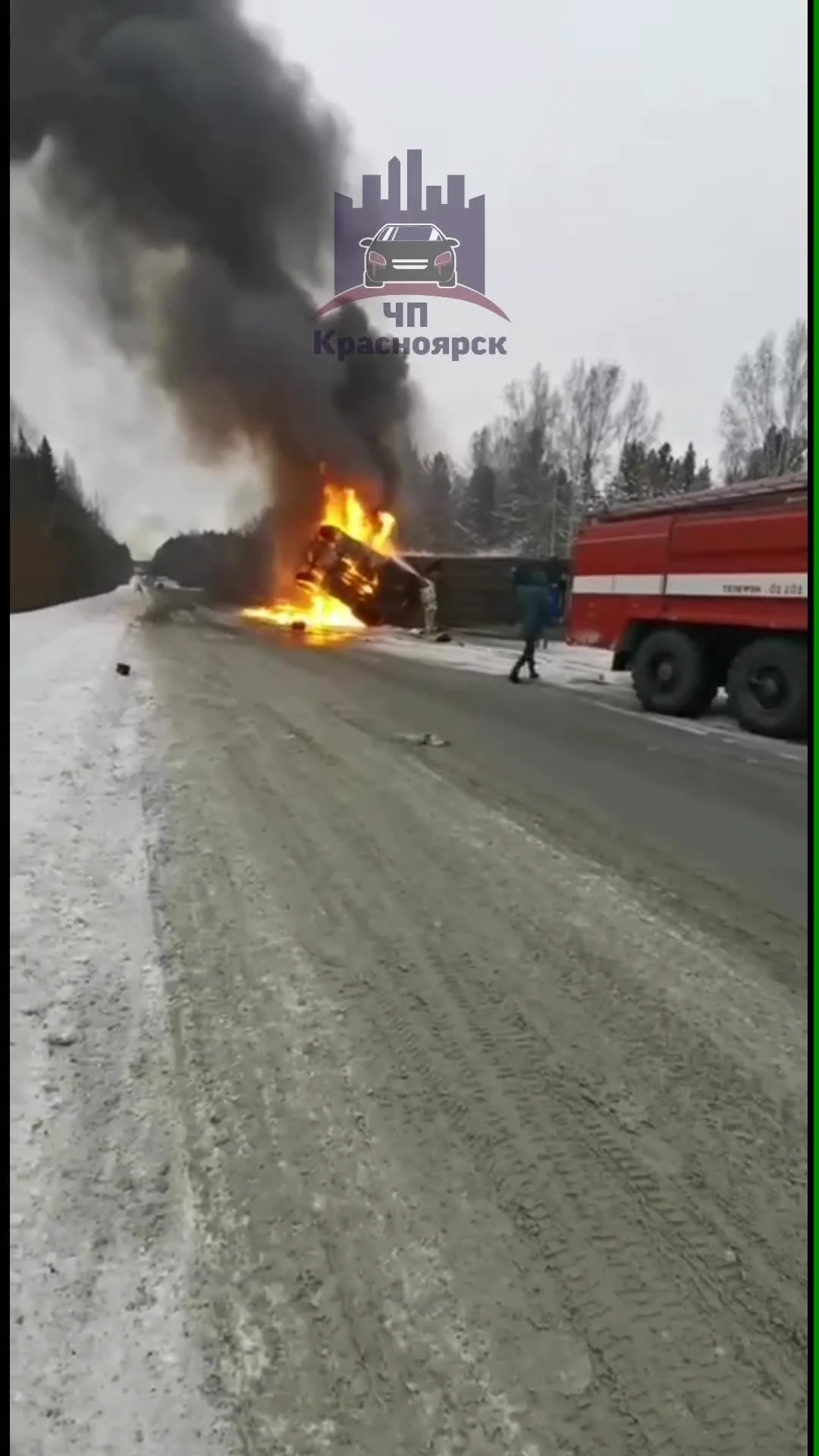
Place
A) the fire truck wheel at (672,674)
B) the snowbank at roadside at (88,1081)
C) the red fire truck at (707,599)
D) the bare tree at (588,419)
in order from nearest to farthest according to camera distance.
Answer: the snowbank at roadside at (88,1081)
the bare tree at (588,419)
the red fire truck at (707,599)
the fire truck wheel at (672,674)

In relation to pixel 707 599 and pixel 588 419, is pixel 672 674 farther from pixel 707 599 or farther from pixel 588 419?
pixel 588 419

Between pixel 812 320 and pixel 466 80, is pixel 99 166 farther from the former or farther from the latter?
pixel 812 320

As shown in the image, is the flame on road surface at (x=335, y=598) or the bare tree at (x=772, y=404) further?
the flame on road surface at (x=335, y=598)

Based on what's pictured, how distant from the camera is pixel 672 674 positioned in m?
2.17

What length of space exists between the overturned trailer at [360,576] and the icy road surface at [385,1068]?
0.15m

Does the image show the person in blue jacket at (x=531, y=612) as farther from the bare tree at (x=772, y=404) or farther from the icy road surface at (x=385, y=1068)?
the bare tree at (x=772, y=404)

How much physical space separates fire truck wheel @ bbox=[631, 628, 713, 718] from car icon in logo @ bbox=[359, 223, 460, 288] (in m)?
1.09

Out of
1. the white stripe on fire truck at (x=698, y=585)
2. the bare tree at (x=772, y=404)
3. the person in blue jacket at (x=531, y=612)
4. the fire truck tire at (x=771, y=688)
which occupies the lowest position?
the fire truck tire at (x=771, y=688)

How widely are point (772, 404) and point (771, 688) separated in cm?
62

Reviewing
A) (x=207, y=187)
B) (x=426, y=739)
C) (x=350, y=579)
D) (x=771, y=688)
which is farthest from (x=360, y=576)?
(x=771, y=688)

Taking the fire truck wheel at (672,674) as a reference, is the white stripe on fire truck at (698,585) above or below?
above

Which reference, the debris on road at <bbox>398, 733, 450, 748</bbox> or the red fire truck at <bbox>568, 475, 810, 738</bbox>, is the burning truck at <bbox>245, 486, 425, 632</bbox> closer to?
the debris on road at <bbox>398, 733, 450, 748</bbox>

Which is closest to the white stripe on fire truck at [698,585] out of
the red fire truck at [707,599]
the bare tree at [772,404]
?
the red fire truck at [707,599]

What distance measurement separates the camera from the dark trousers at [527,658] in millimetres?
1783
